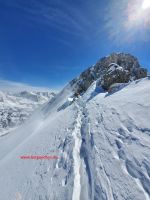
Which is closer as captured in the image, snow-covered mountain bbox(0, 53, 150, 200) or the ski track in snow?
snow-covered mountain bbox(0, 53, 150, 200)

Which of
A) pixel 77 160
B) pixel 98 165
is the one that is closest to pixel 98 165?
pixel 98 165

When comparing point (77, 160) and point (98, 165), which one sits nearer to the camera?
point (98, 165)

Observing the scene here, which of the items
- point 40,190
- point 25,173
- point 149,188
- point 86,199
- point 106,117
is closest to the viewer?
point 149,188

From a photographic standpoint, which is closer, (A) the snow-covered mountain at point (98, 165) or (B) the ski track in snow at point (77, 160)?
(A) the snow-covered mountain at point (98, 165)

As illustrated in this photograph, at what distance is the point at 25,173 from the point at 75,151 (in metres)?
3.42

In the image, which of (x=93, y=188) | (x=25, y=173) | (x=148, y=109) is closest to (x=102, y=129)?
(x=148, y=109)

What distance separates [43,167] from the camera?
384 inches

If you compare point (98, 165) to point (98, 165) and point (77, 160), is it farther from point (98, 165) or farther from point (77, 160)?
point (77, 160)

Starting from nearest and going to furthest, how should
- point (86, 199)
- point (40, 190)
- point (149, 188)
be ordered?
point (149, 188)
point (86, 199)
point (40, 190)

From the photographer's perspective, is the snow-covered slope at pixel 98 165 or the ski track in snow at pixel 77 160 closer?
the snow-covered slope at pixel 98 165

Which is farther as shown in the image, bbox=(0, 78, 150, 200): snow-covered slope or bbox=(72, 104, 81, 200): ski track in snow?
bbox=(72, 104, 81, 200): ski track in snow

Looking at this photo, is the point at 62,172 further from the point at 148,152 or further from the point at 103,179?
the point at 148,152

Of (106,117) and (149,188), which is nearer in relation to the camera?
(149,188)

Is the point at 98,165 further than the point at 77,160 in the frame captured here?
No
